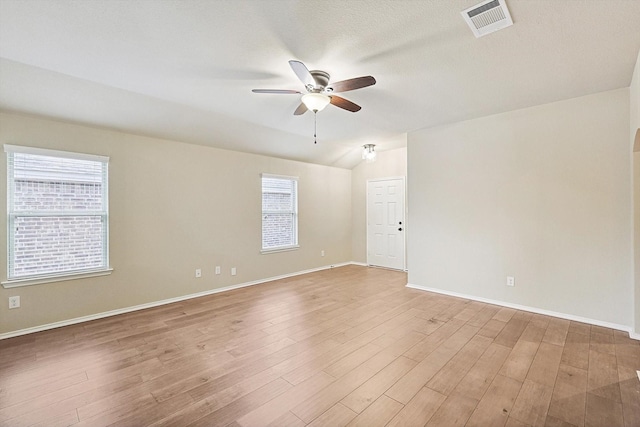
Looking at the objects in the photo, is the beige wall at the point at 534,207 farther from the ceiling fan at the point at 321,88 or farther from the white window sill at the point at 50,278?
the white window sill at the point at 50,278

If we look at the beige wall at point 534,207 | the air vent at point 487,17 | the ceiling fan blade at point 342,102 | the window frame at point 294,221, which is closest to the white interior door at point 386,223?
the beige wall at point 534,207

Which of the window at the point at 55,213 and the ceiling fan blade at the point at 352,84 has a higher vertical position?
the ceiling fan blade at the point at 352,84

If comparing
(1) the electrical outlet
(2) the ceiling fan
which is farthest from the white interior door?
(1) the electrical outlet

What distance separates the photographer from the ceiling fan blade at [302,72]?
2.23 m

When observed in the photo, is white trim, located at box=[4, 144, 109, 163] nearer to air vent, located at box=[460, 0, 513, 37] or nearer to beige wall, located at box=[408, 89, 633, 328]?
air vent, located at box=[460, 0, 513, 37]

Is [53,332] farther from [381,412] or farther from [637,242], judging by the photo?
[637,242]

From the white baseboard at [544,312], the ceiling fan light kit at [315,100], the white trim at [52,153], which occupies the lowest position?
the white baseboard at [544,312]

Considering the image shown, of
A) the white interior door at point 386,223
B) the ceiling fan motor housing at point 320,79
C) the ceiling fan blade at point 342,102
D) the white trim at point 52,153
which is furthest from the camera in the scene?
the white interior door at point 386,223

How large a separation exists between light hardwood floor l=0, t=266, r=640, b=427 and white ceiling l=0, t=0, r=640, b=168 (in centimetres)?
267

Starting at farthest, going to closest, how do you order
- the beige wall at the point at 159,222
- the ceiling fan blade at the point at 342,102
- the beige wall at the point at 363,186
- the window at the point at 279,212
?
the beige wall at the point at 363,186 < the window at the point at 279,212 < the beige wall at the point at 159,222 < the ceiling fan blade at the point at 342,102

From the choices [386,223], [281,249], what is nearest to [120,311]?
[281,249]

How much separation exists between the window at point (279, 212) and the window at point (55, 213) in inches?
101

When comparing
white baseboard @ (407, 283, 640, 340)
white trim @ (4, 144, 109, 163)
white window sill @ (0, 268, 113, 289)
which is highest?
white trim @ (4, 144, 109, 163)

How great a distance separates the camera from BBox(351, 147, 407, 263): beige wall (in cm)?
663
